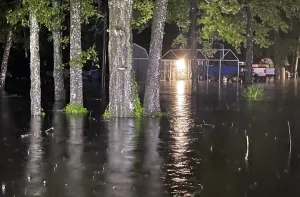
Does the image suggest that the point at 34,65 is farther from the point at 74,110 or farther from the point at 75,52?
the point at 74,110

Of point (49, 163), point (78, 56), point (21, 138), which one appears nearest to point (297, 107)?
point (78, 56)

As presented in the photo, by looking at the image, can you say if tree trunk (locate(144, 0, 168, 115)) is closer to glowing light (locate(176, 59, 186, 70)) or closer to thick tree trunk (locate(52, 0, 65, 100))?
thick tree trunk (locate(52, 0, 65, 100))

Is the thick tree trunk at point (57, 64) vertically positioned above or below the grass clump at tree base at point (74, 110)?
above

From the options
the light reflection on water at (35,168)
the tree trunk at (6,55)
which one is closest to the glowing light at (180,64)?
the tree trunk at (6,55)

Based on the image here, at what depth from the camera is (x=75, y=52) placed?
21.6 m

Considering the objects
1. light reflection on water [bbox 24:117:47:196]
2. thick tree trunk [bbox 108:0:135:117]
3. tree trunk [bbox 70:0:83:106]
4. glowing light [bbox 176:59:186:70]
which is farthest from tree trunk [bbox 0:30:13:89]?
glowing light [bbox 176:59:186:70]

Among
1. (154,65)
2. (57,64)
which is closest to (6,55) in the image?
(57,64)

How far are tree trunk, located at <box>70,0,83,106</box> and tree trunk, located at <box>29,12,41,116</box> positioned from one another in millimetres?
1784

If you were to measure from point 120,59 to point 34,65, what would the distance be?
3.15 meters

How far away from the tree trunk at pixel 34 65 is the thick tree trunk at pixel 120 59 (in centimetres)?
262

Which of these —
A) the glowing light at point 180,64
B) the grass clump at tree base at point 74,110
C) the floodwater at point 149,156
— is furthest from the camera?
the glowing light at point 180,64

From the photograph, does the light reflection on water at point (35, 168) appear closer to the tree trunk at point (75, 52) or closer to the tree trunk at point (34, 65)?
the tree trunk at point (34, 65)

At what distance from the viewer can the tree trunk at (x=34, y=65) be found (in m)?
19.6

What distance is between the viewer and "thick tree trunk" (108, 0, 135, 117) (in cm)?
1886
